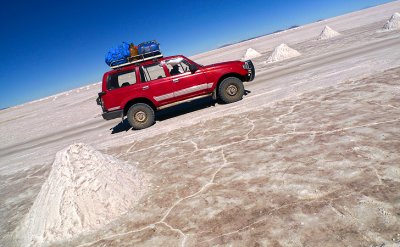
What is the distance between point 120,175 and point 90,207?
2.93 feet

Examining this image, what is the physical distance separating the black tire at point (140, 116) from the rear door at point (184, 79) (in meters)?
1.13

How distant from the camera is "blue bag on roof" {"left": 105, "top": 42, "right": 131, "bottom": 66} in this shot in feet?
34.2

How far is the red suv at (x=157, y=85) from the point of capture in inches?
394

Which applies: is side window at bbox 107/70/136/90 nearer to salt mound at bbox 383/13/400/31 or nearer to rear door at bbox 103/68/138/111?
rear door at bbox 103/68/138/111

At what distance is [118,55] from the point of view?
10602 mm

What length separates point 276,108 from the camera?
339 inches

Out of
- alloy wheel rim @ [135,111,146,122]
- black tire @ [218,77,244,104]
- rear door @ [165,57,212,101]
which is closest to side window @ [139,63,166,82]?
rear door @ [165,57,212,101]

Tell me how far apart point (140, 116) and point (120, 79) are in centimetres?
148

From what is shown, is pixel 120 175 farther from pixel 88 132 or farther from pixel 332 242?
pixel 88 132

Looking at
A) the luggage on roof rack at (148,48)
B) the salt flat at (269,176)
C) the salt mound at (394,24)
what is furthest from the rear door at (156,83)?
the salt mound at (394,24)

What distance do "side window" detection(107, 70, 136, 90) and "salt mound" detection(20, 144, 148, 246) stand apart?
497 centimetres

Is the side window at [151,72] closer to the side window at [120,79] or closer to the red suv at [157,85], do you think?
the red suv at [157,85]

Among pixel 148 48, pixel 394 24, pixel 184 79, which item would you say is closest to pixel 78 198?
pixel 184 79

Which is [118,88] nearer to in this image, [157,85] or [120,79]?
[120,79]
